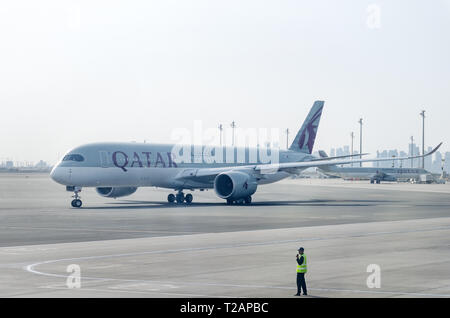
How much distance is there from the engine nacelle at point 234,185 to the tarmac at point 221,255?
12721 millimetres

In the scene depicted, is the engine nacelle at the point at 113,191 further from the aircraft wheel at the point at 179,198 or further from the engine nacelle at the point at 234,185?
the engine nacelle at the point at 234,185

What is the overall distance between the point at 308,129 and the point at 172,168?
1614 cm

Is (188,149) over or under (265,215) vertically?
over

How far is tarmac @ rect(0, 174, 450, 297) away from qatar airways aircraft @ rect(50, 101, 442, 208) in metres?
10.5

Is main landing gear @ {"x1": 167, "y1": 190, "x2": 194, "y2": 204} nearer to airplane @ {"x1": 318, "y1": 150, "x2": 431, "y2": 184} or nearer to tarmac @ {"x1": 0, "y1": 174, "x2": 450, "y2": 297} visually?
tarmac @ {"x1": 0, "y1": 174, "x2": 450, "y2": 297}

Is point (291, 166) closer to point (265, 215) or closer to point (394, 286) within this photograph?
point (265, 215)

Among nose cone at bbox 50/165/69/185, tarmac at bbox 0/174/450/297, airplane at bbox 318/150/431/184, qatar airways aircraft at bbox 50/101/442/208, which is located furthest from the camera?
airplane at bbox 318/150/431/184

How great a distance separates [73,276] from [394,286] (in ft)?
24.4

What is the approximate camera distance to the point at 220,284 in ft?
53.8

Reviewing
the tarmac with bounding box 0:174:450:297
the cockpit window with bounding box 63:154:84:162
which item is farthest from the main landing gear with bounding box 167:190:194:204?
the tarmac with bounding box 0:174:450:297

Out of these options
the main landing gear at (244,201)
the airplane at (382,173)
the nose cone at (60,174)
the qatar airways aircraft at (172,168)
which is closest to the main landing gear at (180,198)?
the qatar airways aircraft at (172,168)

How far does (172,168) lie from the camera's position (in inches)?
2217

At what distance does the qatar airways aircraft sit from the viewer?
165ft

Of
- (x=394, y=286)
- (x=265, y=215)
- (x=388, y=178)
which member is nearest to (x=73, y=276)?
(x=394, y=286)
